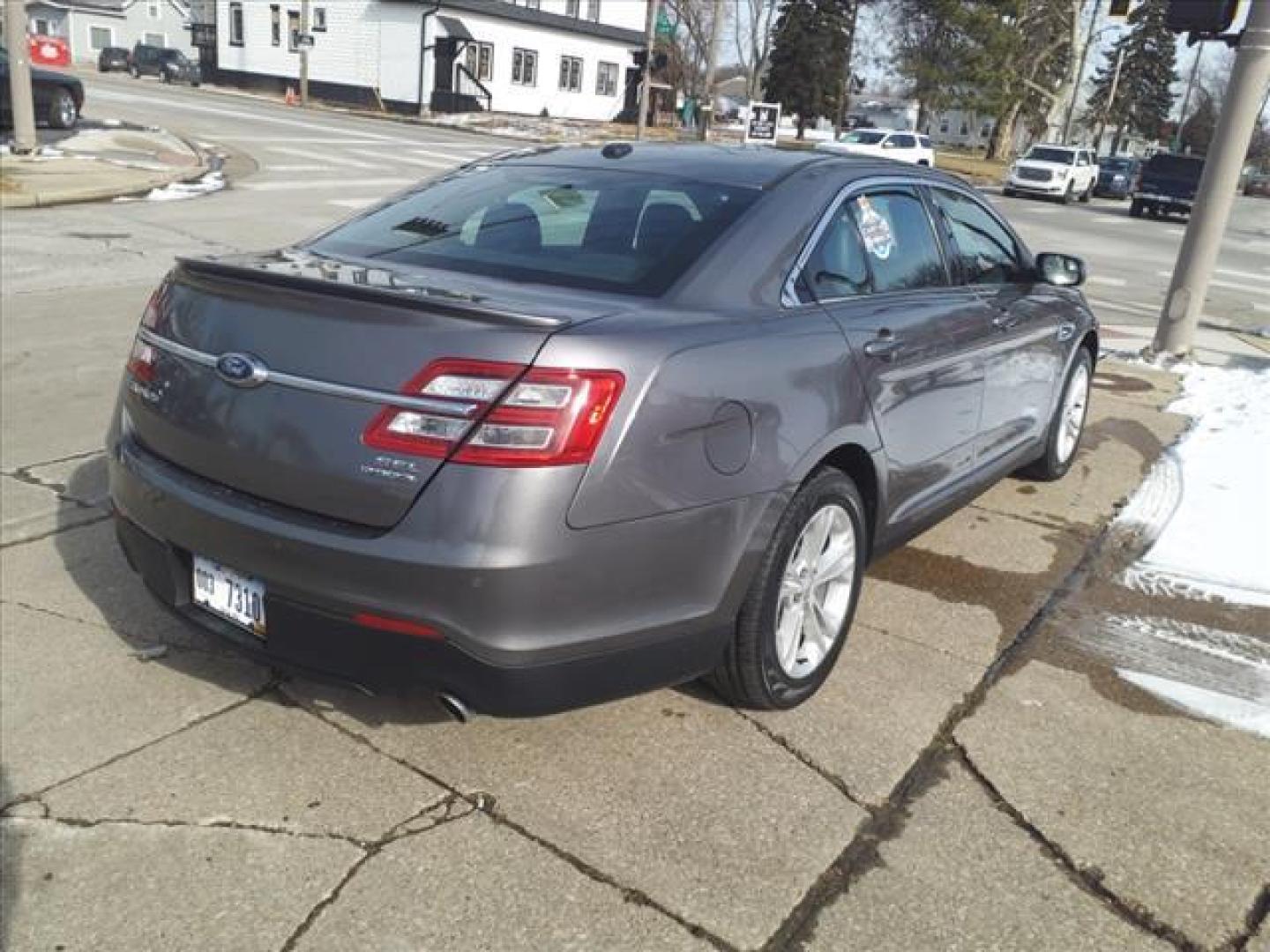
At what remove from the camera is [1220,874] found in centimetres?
272

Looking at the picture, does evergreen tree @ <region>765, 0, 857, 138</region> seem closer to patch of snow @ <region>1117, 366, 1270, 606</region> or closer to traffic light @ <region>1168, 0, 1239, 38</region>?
traffic light @ <region>1168, 0, 1239, 38</region>

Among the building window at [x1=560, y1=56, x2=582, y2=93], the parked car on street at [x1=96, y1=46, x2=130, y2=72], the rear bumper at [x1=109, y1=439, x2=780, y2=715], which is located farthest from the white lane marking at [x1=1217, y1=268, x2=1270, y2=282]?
the parked car on street at [x1=96, y1=46, x2=130, y2=72]

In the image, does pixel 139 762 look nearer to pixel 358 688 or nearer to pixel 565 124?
pixel 358 688

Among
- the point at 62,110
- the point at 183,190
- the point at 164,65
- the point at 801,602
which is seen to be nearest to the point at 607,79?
the point at 164,65

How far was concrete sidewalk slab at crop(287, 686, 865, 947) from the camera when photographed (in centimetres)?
254

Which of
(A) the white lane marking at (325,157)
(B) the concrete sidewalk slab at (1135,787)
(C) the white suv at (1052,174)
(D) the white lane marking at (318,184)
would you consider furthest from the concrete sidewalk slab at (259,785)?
(C) the white suv at (1052,174)

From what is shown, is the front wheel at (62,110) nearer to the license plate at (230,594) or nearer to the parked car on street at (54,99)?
the parked car on street at (54,99)

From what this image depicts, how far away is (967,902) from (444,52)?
45.8m

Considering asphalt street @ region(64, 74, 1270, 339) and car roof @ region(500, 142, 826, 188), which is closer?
car roof @ region(500, 142, 826, 188)

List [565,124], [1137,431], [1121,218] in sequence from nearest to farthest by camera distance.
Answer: [1137,431], [1121,218], [565,124]

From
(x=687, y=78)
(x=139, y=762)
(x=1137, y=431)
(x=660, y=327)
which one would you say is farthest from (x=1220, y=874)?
(x=687, y=78)

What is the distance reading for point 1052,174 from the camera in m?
33.5

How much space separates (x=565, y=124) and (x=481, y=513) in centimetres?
4817

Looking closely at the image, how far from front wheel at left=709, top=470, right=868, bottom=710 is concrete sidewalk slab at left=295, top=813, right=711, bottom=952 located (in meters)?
0.79
